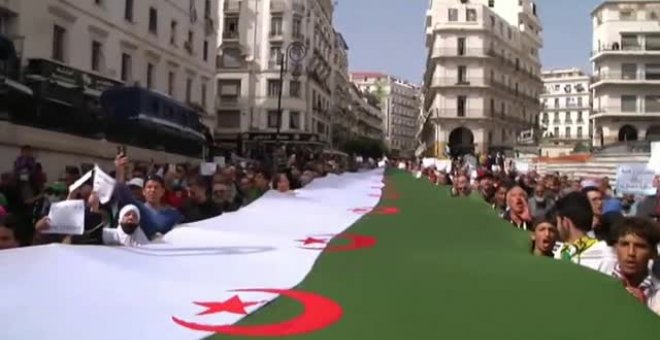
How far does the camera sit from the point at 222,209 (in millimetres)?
9070

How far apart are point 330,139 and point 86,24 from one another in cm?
6015

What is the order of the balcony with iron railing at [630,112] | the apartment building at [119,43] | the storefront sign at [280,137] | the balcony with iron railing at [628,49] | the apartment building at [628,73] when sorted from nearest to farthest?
1. the apartment building at [119,43]
2. the storefront sign at [280,137]
3. the balcony with iron railing at [630,112]
4. the apartment building at [628,73]
5. the balcony with iron railing at [628,49]

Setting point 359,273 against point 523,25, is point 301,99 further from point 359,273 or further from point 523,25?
point 359,273

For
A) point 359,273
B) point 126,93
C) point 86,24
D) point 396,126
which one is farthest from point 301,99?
point 396,126

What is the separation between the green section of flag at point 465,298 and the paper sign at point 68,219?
2182mm

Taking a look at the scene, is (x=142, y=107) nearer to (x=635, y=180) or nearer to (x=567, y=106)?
(x=635, y=180)

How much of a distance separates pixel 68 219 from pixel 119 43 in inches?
1112

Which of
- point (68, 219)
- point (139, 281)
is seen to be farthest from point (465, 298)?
point (68, 219)

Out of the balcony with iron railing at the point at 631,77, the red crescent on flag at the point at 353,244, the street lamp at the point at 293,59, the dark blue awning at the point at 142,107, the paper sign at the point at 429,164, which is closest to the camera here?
the red crescent on flag at the point at 353,244

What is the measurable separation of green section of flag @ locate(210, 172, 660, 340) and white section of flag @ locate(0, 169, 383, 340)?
1.01 feet

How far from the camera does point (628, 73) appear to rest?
7462 cm

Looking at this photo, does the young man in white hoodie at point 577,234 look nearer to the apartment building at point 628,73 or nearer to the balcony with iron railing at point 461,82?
the apartment building at point 628,73

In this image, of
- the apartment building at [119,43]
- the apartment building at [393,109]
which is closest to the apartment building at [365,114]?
the apartment building at [393,109]

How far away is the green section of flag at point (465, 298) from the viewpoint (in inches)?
136
